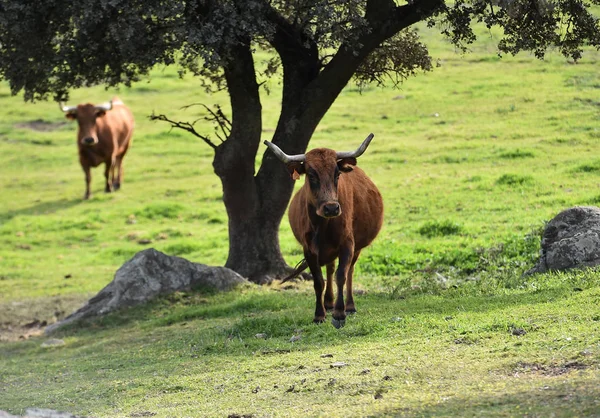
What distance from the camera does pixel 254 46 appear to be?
15.5m

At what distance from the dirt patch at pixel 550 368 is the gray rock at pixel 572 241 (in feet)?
14.1

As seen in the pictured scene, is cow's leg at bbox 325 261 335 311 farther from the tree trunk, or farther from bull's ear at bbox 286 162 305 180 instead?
the tree trunk

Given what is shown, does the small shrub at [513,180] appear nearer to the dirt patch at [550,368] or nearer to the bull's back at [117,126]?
the bull's back at [117,126]

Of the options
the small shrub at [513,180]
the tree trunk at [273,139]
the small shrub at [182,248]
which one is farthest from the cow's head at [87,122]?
the tree trunk at [273,139]

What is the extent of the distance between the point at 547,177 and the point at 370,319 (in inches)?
434

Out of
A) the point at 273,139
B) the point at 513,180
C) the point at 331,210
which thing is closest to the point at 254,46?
the point at 273,139

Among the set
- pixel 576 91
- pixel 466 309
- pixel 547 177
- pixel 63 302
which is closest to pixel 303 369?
pixel 466 309

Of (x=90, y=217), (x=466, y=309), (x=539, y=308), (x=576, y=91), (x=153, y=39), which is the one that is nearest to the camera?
(x=539, y=308)

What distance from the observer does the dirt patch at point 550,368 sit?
296 inches

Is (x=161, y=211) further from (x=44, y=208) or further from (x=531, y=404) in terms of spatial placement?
(x=531, y=404)

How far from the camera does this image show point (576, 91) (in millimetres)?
27391

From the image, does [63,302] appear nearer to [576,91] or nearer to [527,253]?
[527,253]

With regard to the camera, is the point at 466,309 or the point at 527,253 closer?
the point at 466,309

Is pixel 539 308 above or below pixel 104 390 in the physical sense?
above
